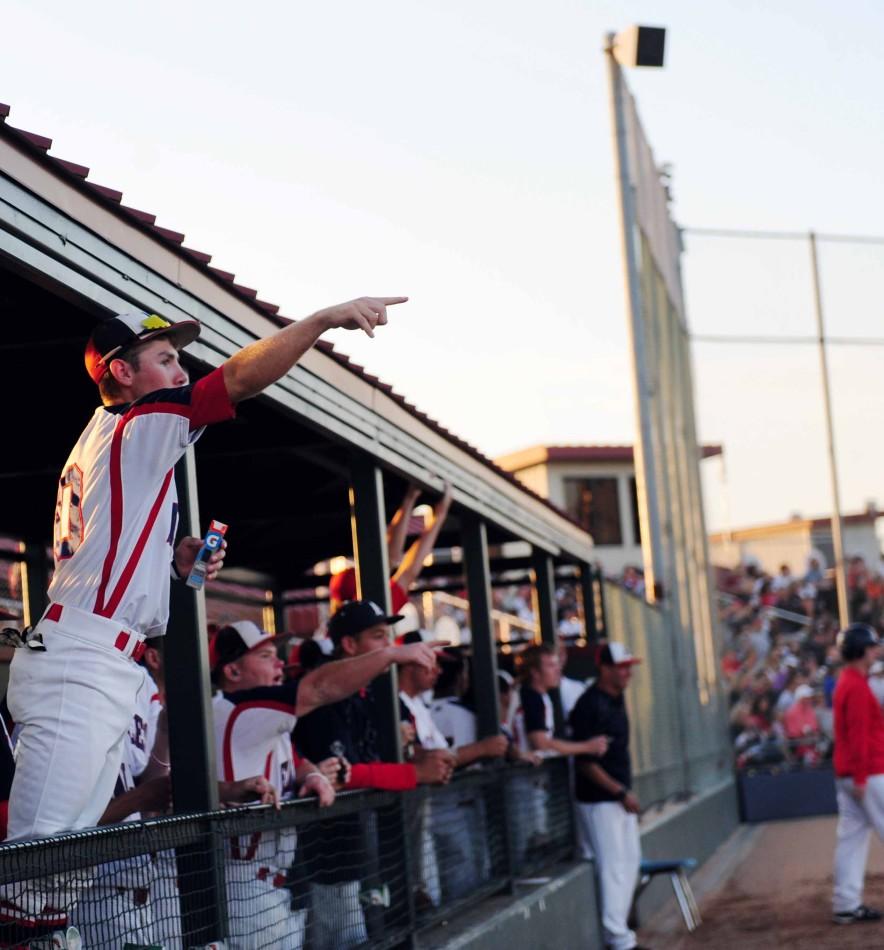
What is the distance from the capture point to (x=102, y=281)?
14.0ft

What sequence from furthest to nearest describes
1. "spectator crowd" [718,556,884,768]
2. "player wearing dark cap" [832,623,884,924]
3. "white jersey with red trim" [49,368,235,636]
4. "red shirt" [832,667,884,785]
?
"spectator crowd" [718,556,884,768] < "red shirt" [832,667,884,785] < "player wearing dark cap" [832,623,884,924] < "white jersey with red trim" [49,368,235,636]

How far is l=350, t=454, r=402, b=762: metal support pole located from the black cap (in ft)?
1.28

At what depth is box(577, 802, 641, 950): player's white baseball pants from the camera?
9.11 m

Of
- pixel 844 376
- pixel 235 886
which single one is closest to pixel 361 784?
pixel 235 886

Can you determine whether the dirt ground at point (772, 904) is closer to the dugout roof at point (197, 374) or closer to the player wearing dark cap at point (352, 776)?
the dugout roof at point (197, 374)

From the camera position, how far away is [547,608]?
429 inches

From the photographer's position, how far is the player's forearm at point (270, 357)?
143 inches

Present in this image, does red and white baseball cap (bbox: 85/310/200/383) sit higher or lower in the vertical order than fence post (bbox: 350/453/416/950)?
higher

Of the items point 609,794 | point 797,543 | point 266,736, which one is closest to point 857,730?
point 609,794

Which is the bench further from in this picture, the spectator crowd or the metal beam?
the spectator crowd

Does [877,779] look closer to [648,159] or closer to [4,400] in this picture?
[4,400]

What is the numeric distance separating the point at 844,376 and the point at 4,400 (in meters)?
21.0

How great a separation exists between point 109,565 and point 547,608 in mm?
7362

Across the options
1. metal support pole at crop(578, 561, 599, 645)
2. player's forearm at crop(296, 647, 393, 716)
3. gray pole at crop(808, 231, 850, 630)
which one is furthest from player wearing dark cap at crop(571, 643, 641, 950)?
gray pole at crop(808, 231, 850, 630)
